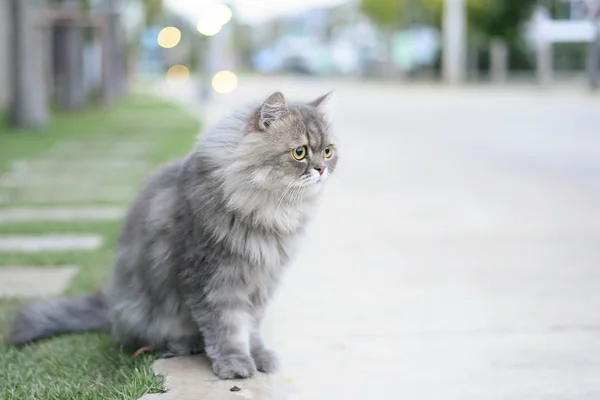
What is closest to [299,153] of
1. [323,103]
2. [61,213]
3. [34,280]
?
[323,103]

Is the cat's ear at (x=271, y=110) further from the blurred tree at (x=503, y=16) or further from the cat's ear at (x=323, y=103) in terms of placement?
the blurred tree at (x=503, y=16)

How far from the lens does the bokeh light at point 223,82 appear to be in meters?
25.2

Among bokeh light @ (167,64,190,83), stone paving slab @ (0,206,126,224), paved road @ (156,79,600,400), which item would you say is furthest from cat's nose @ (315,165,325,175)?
bokeh light @ (167,64,190,83)

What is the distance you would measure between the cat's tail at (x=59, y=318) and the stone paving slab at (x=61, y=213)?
297cm

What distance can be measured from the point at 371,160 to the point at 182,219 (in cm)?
824

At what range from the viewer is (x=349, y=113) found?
64.8 ft

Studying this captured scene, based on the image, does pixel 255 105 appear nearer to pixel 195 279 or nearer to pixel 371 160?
pixel 195 279

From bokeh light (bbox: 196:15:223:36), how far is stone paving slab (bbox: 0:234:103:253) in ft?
52.3

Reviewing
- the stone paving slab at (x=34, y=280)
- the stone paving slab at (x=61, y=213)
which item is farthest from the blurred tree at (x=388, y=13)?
the stone paving slab at (x=34, y=280)

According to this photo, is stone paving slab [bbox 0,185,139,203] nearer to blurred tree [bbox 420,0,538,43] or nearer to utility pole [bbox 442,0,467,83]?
blurred tree [bbox 420,0,538,43]

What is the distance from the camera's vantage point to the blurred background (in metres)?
4.00

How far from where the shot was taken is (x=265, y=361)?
3.80 m

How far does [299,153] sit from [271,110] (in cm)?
21

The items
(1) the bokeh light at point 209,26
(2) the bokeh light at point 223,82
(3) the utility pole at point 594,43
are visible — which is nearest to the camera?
(3) the utility pole at point 594,43
